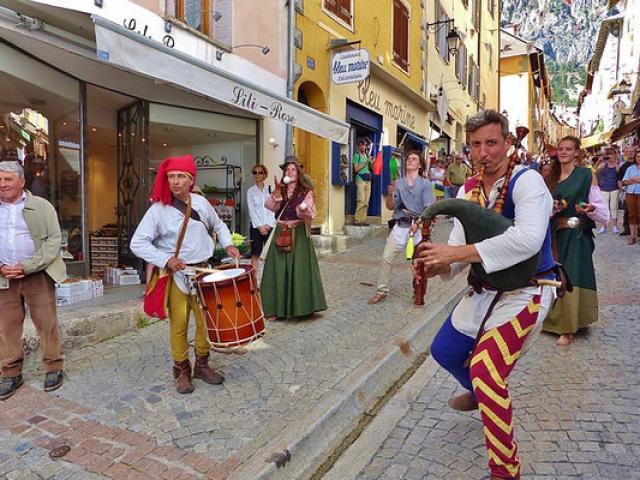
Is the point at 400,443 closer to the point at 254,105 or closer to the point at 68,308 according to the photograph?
the point at 68,308

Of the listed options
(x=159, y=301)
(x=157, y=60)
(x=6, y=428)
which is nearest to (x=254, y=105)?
(x=157, y=60)

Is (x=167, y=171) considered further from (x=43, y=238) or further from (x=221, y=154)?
(x=221, y=154)

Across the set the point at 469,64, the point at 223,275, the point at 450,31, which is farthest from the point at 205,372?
the point at 469,64

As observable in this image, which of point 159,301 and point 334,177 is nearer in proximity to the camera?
point 159,301

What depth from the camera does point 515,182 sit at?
2369 millimetres

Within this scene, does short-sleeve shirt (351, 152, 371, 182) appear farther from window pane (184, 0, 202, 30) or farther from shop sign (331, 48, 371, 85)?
window pane (184, 0, 202, 30)

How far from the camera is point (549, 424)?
124 inches

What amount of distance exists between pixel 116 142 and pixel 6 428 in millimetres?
5672

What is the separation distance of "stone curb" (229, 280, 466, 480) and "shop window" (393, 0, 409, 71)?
11224 millimetres

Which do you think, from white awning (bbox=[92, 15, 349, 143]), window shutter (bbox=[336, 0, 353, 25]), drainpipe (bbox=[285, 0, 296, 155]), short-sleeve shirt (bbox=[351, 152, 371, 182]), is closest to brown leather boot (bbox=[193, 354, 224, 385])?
white awning (bbox=[92, 15, 349, 143])

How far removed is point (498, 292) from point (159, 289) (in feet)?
7.63

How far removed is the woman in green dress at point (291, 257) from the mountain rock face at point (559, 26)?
124 metres

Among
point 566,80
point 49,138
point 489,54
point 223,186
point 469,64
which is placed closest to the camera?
point 49,138

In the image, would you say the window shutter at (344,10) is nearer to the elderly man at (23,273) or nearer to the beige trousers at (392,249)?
the beige trousers at (392,249)
